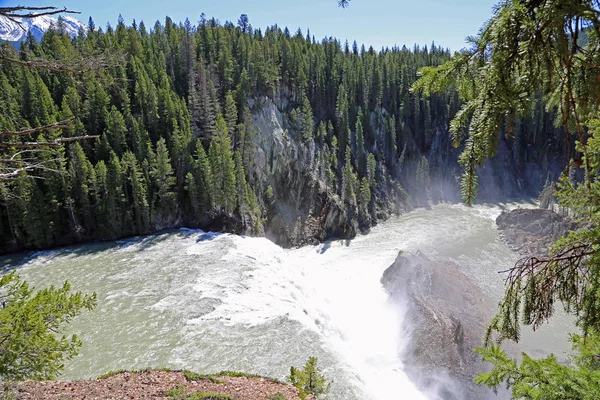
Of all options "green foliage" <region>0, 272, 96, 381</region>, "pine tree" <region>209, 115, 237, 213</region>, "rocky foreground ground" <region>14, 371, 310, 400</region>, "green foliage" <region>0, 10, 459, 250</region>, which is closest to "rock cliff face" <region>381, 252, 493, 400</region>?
"rocky foreground ground" <region>14, 371, 310, 400</region>

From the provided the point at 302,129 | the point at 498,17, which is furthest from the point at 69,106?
the point at 498,17

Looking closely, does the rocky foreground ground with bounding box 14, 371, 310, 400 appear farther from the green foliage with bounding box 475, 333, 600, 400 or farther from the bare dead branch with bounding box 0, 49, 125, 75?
the bare dead branch with bounding box 0, 49, 125, 75

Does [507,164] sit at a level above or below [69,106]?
below

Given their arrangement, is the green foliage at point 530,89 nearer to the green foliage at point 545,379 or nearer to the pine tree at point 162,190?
the green foliage at point 545,379

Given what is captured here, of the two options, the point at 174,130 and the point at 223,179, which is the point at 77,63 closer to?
the point at 223,179

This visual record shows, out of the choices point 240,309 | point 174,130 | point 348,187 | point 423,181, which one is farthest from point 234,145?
point 423,181

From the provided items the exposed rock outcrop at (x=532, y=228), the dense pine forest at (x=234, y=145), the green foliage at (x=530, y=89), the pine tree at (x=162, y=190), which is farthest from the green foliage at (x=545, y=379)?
the exposed rock outcrop at (x=532, y=228)

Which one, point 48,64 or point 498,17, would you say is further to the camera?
point 48,64

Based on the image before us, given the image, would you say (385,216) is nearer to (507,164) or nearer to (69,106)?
(507,164)
